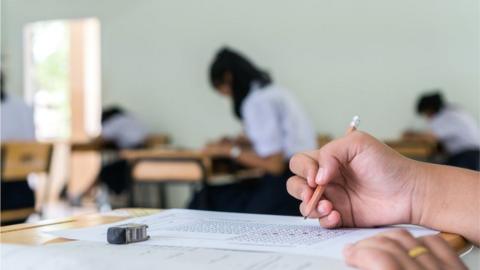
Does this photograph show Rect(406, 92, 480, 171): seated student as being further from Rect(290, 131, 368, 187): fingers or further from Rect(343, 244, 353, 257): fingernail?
Rect(343, 244, 353, 257): fingernail

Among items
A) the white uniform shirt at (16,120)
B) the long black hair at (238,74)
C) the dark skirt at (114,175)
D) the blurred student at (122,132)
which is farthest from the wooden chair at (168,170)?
the blurred student at (122,132)

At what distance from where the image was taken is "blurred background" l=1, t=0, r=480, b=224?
5.17 m

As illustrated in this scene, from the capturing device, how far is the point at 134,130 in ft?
20.9

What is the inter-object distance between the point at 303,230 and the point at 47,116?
7119mm

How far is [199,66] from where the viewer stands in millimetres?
6355

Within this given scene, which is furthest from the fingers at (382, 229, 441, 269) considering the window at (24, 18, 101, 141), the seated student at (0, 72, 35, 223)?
the window at (24, 18, 101, 141)

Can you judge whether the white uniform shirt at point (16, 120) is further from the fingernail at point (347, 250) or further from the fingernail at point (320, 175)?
the fingernail at point (347, 250)

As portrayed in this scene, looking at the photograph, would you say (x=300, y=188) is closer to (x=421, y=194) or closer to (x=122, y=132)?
(x=421, y=194)

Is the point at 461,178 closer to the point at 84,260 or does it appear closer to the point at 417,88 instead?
the point at 84,260

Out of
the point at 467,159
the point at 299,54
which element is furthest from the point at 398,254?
the point at 299,54

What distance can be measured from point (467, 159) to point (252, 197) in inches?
88.7

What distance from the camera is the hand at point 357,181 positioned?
76 cm

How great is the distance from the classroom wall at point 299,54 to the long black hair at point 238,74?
2132 mm

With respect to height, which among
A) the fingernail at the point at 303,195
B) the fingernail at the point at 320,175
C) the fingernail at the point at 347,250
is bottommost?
the fingernail at the point at 303,195
